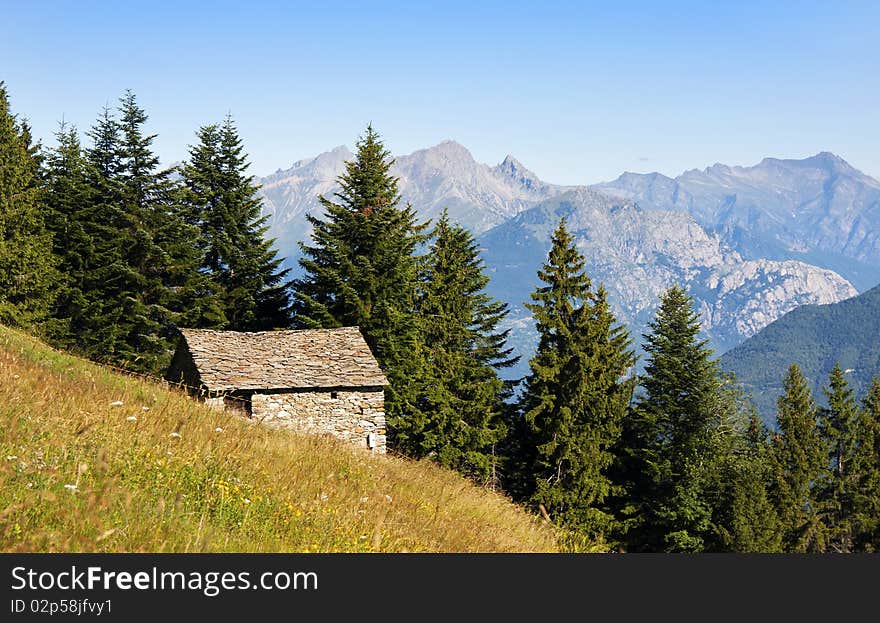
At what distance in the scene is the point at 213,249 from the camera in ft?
135

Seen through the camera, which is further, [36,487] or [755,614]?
[36,487]

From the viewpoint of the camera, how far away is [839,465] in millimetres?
57625

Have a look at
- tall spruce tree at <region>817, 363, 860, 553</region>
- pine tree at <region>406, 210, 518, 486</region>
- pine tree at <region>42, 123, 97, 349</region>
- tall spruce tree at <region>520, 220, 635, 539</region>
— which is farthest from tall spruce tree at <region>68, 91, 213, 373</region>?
tall spruce tree at <region>817, 363, 860, 553</region>

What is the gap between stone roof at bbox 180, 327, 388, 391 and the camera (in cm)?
2538

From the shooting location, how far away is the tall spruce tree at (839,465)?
176ft

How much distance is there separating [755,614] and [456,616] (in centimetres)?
204

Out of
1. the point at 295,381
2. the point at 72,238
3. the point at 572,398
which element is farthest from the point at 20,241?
the point at 572,398

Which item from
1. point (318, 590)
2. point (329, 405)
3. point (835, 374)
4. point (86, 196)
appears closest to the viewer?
point (318, 590)

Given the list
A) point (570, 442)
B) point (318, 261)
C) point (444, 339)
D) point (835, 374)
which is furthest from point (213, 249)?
point (835, 374)

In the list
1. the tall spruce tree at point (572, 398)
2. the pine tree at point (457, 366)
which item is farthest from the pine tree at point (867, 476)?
the pine tree at point (457, 366)

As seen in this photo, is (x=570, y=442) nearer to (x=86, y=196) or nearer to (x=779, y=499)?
(x=779, y=499)

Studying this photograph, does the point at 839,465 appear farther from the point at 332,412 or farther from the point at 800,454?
the point at 332,412

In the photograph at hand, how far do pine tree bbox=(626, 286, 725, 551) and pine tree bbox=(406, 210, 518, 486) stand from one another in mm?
8208

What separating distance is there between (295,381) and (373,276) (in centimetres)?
1243
